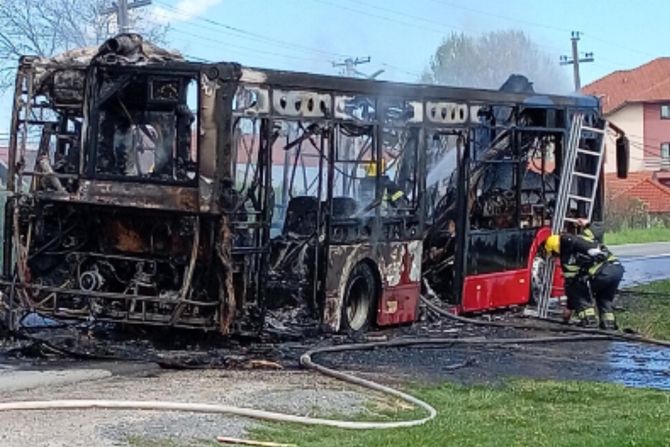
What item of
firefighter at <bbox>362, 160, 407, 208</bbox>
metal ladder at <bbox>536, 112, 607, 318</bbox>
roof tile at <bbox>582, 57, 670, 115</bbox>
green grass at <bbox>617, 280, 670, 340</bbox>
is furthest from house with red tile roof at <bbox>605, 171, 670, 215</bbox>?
firefighter at <bbox>362, 160, 407, 208</bbox>

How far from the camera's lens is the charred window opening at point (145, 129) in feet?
42.7

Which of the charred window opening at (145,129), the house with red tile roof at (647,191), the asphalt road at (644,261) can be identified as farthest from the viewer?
the house with red tile roof at (647,191)

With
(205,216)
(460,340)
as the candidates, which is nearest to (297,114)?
(205,216)

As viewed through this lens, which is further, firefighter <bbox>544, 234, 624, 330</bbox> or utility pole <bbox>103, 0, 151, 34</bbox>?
utility pole <bbox>103, 0, 151, 34</bbox>

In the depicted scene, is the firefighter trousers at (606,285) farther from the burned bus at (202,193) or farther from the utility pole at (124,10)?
the utility pole at (124,10)

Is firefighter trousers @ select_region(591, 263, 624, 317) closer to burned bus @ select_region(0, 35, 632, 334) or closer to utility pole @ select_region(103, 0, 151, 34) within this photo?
burned bus @ select_region(0, 35, 632, 334)

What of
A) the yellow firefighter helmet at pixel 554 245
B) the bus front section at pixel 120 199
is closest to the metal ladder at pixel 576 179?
the yellow firefighter helmet at pixel 554 245

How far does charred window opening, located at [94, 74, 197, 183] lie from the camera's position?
512 inches

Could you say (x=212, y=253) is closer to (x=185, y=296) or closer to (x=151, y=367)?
(x=185, y=296)

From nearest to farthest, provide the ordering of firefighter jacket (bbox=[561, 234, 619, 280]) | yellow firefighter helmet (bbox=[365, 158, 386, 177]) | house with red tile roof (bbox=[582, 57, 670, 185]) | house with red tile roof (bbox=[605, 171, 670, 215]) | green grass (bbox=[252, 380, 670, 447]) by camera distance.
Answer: green grass (bbox=[252, 380, 670, 447]) < yellow firefighter helmet (bbox=[365, 158, 386, 177]) < firefighter jacket (bbox=[561, 234, 619, 280]) < house with red tile roof (bbox=[605, 171, 670, 215]) < house with red tile roof (bbox=[582, 57, 670, 185])

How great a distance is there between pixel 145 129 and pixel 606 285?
602cm

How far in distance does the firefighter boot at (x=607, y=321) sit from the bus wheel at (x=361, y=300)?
2.88 metres

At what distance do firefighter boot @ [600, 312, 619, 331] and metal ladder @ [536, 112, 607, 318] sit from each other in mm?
1347

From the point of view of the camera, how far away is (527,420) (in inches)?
367
